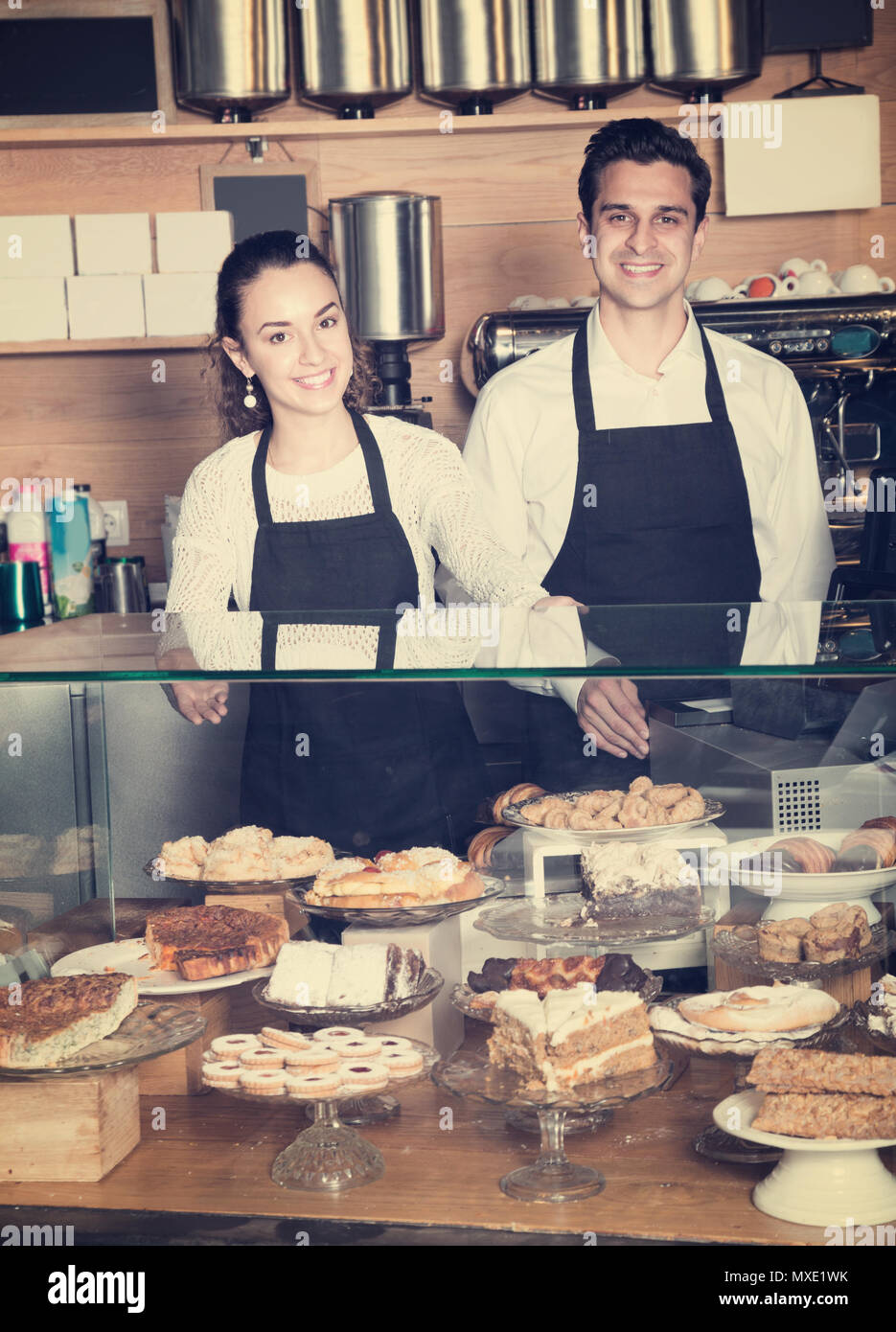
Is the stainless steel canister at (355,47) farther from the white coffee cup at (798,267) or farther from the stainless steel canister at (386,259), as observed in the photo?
the white coffee cup at (798,267)

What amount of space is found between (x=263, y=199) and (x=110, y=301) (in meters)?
0.44

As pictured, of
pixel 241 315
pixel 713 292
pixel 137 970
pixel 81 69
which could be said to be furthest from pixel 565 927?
pixel 81 69

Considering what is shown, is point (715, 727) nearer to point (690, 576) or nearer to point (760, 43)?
point (690, 576)

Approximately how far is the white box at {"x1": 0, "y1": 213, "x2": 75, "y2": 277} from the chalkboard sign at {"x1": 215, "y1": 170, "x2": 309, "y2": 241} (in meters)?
0.37

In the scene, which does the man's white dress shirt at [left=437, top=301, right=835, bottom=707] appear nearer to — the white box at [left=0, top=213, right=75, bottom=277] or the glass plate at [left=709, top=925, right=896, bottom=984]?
the glass plate at [left=709, top=925, right=896, bottom=984]

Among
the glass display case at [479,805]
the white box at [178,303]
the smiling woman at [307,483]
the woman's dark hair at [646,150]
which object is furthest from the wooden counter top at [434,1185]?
the white box at [178,303]

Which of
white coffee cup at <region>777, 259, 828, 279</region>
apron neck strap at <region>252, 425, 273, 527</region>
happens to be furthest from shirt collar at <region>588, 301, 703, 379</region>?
white coffee cup at <region>777, 259, 828, 279</region>

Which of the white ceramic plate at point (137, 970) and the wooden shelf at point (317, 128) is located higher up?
the wooden shelf at point (317, 128)

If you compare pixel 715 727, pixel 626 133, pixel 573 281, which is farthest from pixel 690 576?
pixel 573 281

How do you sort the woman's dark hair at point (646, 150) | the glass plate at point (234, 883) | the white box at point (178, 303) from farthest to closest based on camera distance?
the white box at point (178, 303), the woman's dark hair at point (646, 150), the glass plate at point (234, 883)

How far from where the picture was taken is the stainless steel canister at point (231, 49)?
3051 mm

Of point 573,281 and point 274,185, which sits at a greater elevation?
point 274,185

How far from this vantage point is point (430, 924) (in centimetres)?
123

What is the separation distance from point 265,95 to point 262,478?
1.59 meters
